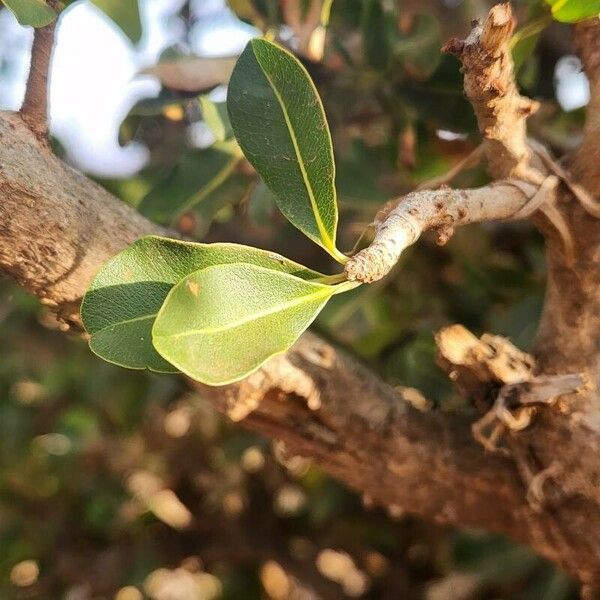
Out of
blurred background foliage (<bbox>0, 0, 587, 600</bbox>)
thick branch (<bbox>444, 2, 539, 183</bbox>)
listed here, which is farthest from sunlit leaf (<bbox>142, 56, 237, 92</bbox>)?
thick branch (<bbox>444, 2, 539, 183</bbox>)

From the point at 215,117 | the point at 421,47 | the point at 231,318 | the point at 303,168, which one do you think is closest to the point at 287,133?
the point at 303,168

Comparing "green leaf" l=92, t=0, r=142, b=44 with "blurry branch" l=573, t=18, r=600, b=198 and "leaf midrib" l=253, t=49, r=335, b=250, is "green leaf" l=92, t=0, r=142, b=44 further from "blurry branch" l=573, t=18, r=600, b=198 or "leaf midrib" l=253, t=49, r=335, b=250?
"blurry branch" l=573, t=18, r=600, b=198

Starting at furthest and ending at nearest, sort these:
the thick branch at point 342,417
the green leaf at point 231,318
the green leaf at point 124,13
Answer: the green leaf at point 124,13 → the thick branch at point 342,417 → the green leaf at point 231,318

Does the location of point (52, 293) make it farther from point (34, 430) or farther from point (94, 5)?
point (34, 430)

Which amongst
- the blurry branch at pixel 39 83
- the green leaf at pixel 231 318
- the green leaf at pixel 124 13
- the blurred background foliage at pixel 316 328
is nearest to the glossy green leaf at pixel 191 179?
the blurred background foliage at pixel 316 328

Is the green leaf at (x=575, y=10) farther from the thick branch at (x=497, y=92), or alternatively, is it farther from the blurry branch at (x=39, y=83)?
the blurry branch at (x=39, y=83)

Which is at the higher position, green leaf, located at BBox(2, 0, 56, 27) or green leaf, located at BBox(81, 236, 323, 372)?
green leaf, located at BBox(2, 0, 56, 27)
